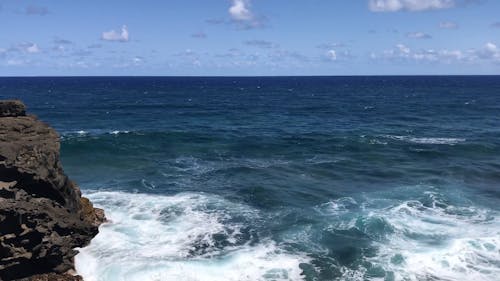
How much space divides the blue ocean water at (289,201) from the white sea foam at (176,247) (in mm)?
103

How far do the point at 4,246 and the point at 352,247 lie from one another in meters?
22.2

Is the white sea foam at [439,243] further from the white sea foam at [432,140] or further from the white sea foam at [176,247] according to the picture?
the white sea foam at [432,140]

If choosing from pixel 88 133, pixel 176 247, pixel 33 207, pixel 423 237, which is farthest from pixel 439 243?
pixel 88 133

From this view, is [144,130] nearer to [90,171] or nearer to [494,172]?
[90,171]

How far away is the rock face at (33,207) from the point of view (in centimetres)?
2533

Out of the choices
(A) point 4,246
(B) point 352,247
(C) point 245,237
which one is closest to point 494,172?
(B) point 352,247

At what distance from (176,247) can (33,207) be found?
1061 cm

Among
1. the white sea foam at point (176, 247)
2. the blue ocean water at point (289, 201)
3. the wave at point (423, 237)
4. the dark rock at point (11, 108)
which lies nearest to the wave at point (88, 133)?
the blue ocean water at point (289, 201)

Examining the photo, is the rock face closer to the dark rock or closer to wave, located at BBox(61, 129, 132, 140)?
the dark rock

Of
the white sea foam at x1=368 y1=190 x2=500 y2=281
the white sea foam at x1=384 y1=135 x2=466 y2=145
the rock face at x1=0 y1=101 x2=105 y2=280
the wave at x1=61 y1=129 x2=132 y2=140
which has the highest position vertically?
the rock face at x1=0 y1=101 x2=105 y2=280

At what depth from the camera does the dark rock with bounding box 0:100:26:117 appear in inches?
1190

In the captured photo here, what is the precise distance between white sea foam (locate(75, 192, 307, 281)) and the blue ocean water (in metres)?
0.10

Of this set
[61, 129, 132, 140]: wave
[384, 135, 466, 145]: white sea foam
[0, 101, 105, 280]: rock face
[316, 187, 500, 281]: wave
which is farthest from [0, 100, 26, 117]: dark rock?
[384, 135, 466, 145]: white sea foam

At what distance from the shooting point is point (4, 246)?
81.5 feet
